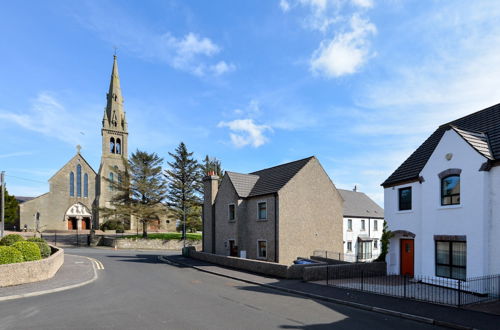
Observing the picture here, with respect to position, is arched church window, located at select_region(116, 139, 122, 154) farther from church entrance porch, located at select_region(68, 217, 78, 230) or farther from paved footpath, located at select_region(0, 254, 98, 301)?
paved footpath, located at select_region(0, 254, 98, 301)

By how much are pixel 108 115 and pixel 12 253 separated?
55881 mm

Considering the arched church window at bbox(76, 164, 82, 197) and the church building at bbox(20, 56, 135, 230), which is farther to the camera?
the arched church window at bbox(76, 164, 82, 197)

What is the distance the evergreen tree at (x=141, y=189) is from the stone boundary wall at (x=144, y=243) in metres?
1.99

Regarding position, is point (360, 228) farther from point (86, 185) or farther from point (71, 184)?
point (71, 184)

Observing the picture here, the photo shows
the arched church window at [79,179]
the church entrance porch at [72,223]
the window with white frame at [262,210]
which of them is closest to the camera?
the window with white frame at [262,210]

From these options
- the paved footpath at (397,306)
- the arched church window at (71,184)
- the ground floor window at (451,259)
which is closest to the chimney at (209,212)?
the paved footpath at (397,306)

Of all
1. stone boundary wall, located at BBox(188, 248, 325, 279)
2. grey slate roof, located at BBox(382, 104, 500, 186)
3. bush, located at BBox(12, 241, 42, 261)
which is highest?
grey slate roof, located at BBox(382, 104, 500, 186)

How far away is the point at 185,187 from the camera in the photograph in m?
51.3

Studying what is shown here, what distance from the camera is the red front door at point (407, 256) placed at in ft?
60.9

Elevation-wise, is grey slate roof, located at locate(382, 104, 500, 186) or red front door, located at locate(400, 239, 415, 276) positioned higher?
grey slate roof, located at locate(382, 104, 500, 186)

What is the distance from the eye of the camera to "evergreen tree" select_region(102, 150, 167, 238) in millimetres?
47844

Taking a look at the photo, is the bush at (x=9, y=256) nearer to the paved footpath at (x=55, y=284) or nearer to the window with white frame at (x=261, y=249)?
the paved footpath at (x=55, y=284)

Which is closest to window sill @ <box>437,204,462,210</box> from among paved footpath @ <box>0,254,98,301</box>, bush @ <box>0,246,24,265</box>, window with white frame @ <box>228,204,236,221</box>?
window with white frame @ <box>228,204,236,221</box>

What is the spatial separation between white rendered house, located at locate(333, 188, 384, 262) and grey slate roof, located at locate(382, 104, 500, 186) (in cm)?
2138
